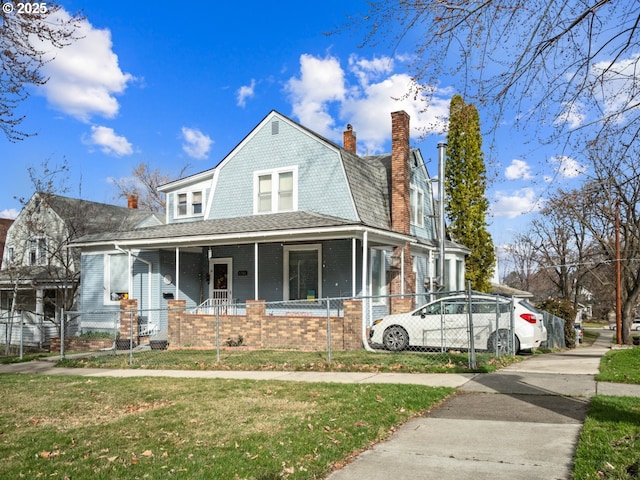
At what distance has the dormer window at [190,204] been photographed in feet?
74.7

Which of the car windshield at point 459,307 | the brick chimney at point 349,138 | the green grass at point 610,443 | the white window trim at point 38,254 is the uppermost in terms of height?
the brick chimney at point 349,138

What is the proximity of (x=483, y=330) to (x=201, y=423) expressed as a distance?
8.56 meters

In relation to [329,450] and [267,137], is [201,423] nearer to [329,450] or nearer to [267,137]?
[329,450]

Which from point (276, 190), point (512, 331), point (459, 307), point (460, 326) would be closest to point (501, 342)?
point (512, 331)

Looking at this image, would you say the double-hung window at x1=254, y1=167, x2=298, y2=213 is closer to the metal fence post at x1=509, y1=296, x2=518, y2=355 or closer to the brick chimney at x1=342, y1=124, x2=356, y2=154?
the brick chimney at x1=342, y1=124, x2=356, y2=154

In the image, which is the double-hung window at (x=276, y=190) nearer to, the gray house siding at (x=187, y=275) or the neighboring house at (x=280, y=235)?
the neighboring house at (x=280, y=235)

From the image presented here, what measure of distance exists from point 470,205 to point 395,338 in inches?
635

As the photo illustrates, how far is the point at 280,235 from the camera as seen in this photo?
16.8 m

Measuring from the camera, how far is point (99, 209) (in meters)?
30.0

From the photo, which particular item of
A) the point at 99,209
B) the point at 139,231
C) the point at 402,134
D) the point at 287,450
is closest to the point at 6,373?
the point at 139,231

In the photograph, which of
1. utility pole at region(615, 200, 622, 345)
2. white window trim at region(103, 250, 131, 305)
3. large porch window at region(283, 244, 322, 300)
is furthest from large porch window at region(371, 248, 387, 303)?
utility pole at region(615, 200, 622, 345)

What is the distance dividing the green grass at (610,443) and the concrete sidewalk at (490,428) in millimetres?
134

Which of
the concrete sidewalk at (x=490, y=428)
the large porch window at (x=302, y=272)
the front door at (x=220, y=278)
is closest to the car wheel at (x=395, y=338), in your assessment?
the concrete sidewalk at (x=490, y=428)

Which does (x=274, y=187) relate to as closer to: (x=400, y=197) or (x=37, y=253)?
(x=400, y=197)
